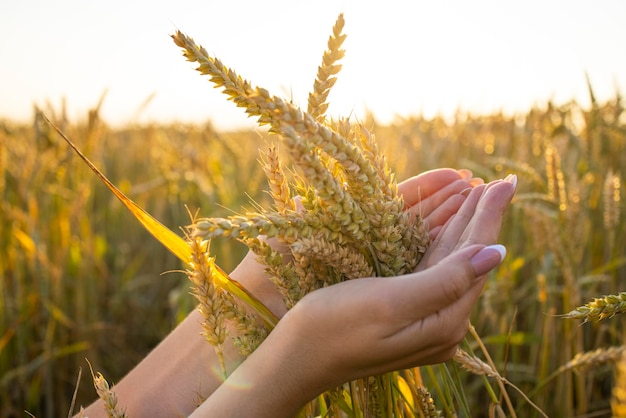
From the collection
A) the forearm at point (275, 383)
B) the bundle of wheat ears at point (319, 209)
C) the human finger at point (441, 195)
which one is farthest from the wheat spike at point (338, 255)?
the human finger at point (441, 195)

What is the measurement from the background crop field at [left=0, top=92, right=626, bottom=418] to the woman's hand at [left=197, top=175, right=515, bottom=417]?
0.76 metres

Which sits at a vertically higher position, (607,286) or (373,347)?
(373,347)

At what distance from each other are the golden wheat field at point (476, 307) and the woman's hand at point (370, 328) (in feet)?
0.65

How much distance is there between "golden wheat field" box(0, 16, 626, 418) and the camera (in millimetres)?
1664

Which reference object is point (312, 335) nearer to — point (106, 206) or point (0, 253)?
point (0, 253)

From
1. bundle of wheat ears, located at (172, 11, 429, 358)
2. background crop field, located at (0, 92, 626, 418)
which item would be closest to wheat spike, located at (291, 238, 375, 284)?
bundle of wheat ears, located at (172, 11, 429, 358)

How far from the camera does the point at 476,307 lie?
2.07 metres

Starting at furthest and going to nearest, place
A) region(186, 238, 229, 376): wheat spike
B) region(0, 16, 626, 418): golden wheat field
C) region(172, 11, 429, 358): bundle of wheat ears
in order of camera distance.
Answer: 1. region(0, 16, 626, 418): golden wheat field
2. region(186, 238, 229, 376): wheat spike
3. region(172, 11, 429, 358): bundle of wheat ears

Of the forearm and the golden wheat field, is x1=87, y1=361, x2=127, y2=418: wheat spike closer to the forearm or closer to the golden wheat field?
the forearm

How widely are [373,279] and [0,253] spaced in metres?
2.09

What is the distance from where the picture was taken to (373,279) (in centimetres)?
80

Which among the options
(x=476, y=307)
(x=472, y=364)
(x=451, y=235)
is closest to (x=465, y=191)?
(x=451, y=235)

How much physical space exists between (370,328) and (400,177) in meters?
1.81

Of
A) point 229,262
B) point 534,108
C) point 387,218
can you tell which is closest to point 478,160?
point 534,108
